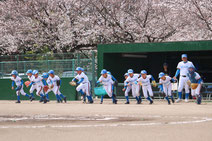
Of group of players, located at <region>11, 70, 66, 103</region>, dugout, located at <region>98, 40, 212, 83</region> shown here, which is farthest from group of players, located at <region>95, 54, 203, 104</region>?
group of players, located at <region>11, 70, 66, 103</region>

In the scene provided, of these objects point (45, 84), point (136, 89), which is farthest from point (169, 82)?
point (45, 84)

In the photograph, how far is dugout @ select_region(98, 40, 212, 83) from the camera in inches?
934

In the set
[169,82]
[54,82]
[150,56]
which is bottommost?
[169,82]

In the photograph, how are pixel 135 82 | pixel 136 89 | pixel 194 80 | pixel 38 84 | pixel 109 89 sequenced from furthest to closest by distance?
pixel 38 84 → pixel 109 89 → pixel 135 82 → pixel 136 89 → pixel 194 80

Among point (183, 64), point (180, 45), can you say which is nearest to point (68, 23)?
point (180, 45)

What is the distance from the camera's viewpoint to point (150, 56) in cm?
2867

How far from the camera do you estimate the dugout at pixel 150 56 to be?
934 inches

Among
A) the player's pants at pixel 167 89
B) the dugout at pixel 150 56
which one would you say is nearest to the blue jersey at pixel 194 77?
the player's pants at pixel 167 89

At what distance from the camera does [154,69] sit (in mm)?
28906

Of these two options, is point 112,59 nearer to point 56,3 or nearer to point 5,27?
point 56,3

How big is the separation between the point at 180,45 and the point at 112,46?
3740 millimetres

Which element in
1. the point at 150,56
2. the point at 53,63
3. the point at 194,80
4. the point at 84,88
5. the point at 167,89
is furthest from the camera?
the point at 150,56

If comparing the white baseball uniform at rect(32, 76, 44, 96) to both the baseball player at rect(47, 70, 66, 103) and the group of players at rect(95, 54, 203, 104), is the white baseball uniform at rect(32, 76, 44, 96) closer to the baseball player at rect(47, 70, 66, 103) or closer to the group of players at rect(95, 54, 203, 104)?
the baseball player at rect(47, 70, 66, 103)

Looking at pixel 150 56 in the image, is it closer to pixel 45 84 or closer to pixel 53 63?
pixel 53 63
